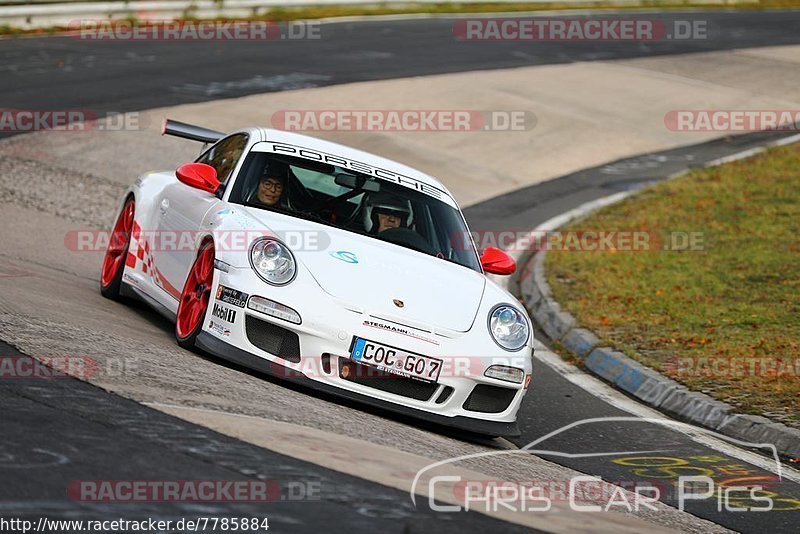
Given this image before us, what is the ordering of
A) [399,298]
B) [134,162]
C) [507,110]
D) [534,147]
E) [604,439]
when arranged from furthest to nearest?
[507,110] → [534,147] → [134,162] → [604,439] → [399,298]

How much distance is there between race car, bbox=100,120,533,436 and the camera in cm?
663

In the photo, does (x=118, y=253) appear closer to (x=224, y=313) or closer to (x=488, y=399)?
(x=224, y=313)

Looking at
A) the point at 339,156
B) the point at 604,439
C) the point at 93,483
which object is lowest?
the point at 604,439

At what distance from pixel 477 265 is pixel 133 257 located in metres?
2.45

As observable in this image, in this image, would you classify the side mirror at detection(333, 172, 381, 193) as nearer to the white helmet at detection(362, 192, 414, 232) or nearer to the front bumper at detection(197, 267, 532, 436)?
the white helmet at detection(362, 192, 414, 232)

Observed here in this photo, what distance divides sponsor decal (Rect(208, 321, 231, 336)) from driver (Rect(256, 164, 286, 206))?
3.77 ft

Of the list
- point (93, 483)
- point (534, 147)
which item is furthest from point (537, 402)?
point (534, 147)

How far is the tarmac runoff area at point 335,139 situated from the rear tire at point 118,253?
0.18 m

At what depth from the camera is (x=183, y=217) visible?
815 centimetres

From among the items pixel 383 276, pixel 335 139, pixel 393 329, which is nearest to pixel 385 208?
pixel 383 276

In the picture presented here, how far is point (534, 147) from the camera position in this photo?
62.0 ft

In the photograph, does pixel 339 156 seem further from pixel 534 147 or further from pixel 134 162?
pixel 534 147

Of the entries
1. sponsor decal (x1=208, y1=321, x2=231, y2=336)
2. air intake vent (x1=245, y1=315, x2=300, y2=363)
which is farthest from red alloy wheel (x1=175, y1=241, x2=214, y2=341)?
air intake vent (x1=245, y1=315, x2=300, y2=363)

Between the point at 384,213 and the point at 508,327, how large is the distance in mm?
1279
